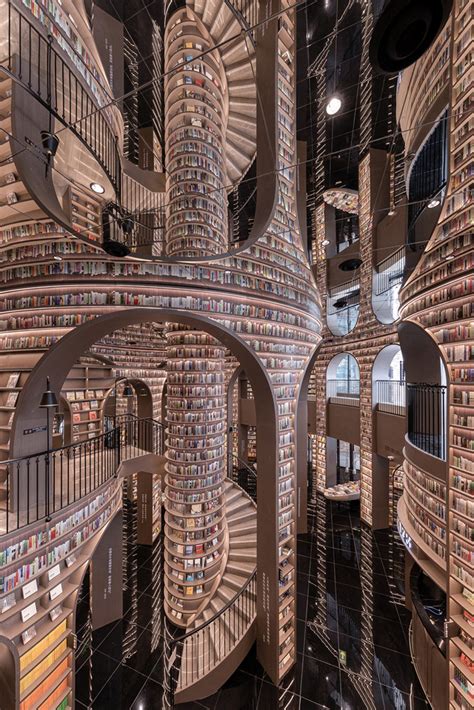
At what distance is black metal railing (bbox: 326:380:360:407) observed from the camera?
35.4 ft

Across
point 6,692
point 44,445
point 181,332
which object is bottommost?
point 6,692

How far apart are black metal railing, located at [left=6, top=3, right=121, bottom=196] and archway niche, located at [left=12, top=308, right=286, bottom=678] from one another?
6.11ft

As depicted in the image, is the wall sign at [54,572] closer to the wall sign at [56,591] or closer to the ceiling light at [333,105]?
the wall sign at [56,591]

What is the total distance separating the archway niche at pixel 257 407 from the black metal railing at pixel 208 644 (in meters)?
0.25

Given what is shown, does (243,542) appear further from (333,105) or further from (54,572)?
(333,105)

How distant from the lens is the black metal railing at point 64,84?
109 inches

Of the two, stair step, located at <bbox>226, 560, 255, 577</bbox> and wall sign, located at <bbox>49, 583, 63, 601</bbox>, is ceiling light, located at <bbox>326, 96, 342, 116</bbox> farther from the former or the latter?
stair step, located at <bbox>226, 560, 255, 577</bbox>

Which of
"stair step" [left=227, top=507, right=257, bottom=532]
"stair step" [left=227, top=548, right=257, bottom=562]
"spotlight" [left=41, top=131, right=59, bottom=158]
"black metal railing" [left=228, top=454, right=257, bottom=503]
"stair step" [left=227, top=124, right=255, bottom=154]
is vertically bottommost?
"black metal railing" [left=228, top=454, right=257, bottom=503]

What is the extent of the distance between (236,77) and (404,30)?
490 cm

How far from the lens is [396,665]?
4.38 metres

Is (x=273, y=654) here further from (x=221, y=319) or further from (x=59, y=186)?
(x=59, y=186)

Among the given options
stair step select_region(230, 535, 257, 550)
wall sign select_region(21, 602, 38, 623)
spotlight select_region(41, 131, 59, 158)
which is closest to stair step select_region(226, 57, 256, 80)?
spotlight select_region(41, 131, 59, 158)

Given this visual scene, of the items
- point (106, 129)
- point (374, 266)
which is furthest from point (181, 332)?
point (374, 266)

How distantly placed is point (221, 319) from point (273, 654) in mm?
4524
